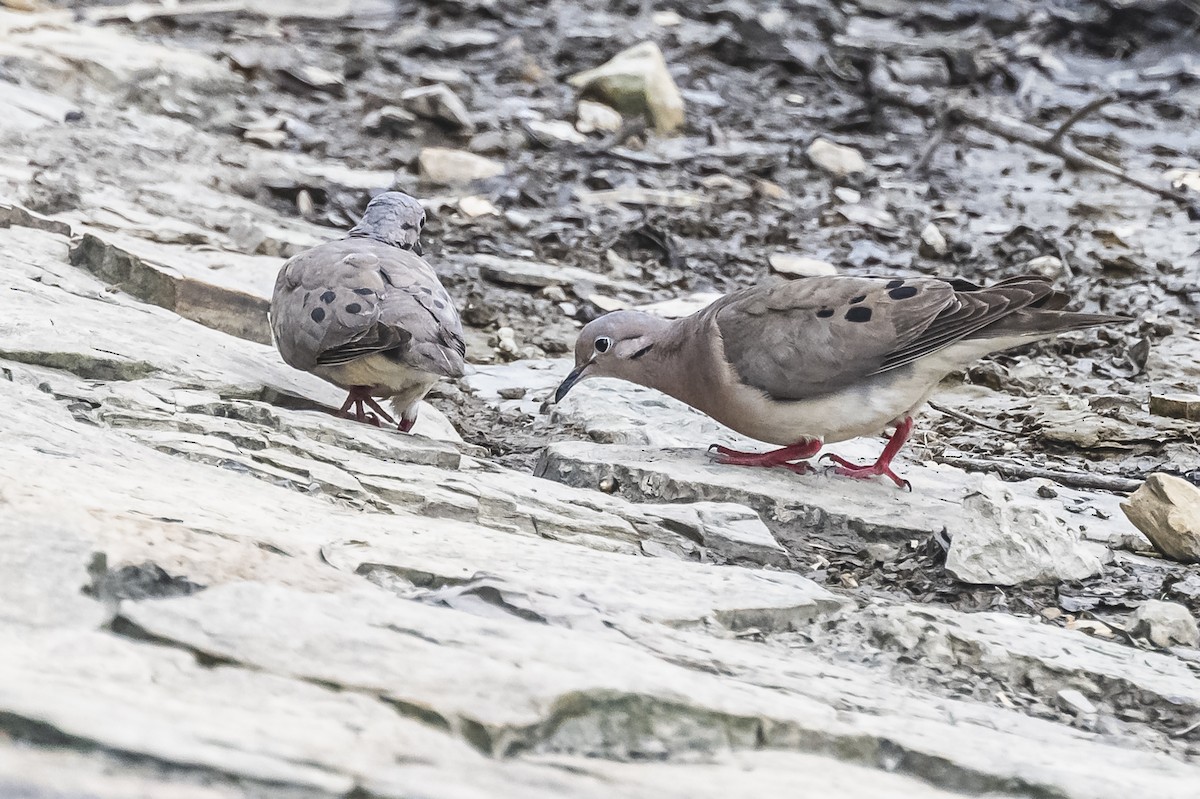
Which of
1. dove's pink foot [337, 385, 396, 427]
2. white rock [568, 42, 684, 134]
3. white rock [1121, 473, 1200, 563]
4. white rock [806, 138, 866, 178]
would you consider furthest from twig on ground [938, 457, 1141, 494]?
white rock [568, 42, 684, 134]

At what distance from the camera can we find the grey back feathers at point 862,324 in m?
4.43

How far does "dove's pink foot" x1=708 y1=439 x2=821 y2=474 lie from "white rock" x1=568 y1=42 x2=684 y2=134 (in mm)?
6131

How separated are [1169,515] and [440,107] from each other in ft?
22.6

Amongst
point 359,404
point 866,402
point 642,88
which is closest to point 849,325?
point 866,402

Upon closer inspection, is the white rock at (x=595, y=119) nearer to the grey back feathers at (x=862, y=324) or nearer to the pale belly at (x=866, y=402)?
the grey back feathers at (x=862, y=324)

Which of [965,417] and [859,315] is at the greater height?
[859,315]

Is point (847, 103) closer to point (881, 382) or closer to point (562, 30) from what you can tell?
point (562, 30)

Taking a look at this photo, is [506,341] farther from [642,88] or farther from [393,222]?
[642,88]

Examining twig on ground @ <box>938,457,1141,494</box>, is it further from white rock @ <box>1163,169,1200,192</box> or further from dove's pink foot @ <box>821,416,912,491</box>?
white rock @ <box>1163,169,1200,192</box>

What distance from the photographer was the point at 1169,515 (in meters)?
4.01

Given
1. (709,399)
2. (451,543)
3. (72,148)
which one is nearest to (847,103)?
(72,148)

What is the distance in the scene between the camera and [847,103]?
452 inches

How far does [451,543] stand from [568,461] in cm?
133

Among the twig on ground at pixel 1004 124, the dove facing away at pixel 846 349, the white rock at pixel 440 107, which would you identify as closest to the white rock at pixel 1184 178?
the twig on ground at pixel 1004 124
